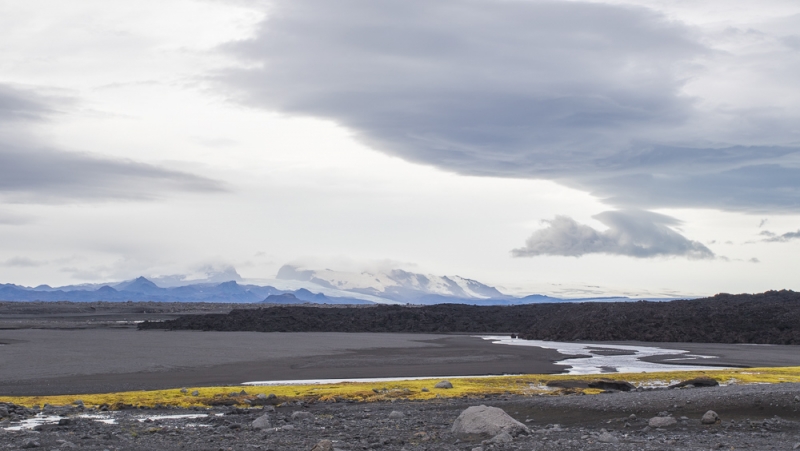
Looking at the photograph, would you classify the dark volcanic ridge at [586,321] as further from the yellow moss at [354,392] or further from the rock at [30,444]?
the rock at [30,444]

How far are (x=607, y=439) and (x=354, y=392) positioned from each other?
13.7m

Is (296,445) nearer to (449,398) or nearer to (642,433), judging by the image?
(642,433)

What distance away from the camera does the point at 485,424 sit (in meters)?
18.3

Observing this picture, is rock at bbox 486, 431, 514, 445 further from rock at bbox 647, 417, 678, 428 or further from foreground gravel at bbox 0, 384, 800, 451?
rock at bbox 647, 417, 678, 428

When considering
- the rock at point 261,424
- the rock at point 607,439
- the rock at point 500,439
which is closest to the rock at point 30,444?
the rock at point 261,424

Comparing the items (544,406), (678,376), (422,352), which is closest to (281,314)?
(422,352)

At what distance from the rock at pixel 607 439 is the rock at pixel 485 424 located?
6.06ft

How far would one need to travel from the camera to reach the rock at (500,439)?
55.9ft

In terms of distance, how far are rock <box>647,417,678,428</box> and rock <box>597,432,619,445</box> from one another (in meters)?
2.56

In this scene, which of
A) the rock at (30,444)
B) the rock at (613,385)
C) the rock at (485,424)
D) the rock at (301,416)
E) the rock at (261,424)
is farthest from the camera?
the rock at (613,385)

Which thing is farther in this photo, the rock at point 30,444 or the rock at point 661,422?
the rock at point 661,422

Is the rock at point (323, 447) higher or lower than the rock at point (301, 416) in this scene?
higher

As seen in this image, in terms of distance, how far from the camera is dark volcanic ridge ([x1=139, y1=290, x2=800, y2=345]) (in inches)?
2980

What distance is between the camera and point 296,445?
17.6 meters
